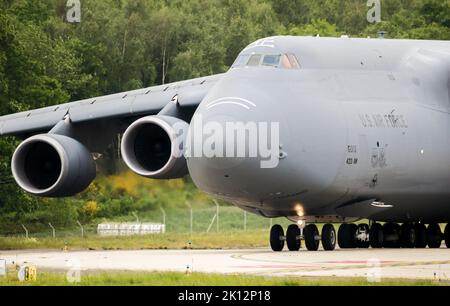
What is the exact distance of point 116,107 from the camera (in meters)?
30.3

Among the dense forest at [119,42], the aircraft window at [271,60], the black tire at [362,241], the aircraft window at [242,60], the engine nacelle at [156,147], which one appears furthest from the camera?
the dense forest at [119,42]

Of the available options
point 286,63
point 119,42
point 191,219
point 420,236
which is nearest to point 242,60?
point 286,63

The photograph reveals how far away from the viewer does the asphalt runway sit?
2073 cm

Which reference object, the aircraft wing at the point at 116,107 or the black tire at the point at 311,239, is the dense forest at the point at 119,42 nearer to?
the aircraft wing at the point at 116,107

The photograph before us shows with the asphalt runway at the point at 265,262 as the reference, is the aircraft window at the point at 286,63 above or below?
above

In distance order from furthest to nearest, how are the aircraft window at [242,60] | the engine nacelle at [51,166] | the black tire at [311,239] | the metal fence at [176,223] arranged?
the metal fence at [176,223]
the engine nacelle at [51,166]
the black tire at [311,239]
the aircraft window at [242,60]

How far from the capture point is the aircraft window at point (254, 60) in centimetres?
2611

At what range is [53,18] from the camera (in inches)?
2253

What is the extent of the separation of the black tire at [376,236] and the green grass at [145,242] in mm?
3227

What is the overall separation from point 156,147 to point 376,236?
4617 mm

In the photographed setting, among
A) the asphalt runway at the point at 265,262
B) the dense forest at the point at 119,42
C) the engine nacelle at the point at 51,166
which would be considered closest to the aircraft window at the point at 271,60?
the asphalt runway at the point at 265,262

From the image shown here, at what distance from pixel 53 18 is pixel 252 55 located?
105 ft

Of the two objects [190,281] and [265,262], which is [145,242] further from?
[190,281]

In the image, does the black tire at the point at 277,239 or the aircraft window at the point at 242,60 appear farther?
the black tire at the point at 277,239
